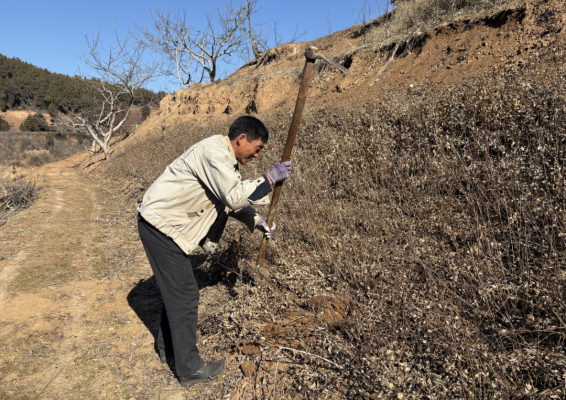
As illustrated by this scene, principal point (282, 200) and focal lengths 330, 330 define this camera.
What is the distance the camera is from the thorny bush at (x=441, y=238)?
1.95m

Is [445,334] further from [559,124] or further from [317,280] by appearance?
[559,124]

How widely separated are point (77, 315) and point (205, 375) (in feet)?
6.25

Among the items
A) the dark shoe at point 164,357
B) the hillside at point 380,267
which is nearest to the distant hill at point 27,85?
the hillside at point 380,267

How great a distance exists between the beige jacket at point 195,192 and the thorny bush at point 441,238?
106 cm

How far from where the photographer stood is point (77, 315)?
3.47m

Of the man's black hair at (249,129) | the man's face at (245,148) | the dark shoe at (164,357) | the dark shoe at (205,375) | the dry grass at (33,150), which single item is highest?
the dry grass at (33,150)

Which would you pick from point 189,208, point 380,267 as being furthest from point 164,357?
point 380,267

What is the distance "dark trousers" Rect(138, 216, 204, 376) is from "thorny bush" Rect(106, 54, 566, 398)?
2.40ft

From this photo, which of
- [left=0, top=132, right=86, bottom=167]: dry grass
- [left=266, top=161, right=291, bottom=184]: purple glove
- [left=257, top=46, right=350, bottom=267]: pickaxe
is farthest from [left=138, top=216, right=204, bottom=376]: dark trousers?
[left=0, top=132, right=86, bottom=167]: dry grass

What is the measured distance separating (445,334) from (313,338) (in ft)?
2.89

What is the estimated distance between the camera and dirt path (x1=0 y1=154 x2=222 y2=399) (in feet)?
8.43

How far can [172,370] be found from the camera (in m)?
2.70

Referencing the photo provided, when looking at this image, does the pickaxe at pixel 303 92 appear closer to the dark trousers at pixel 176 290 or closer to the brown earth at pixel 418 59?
the dark trousers at pixel 176 290

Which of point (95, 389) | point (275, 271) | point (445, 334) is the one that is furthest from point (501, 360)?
point (95, 389)
